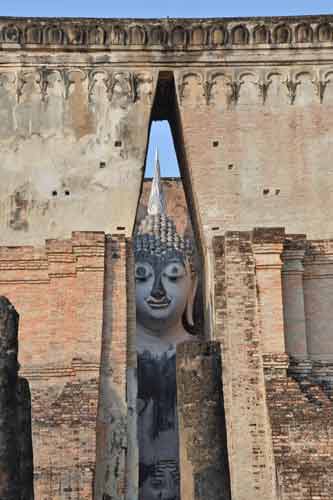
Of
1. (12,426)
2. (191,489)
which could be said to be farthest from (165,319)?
(12,426)

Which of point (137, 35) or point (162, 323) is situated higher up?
point (137, 35)

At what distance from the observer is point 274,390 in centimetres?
1623

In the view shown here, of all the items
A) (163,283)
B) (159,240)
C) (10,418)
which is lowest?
(10,418)

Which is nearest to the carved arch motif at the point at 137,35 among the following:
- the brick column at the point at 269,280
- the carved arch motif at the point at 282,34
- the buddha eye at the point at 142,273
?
the carved arch motif at the point at 282,34

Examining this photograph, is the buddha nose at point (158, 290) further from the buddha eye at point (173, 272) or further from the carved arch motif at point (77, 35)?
the carved arch motif at point (77, 35)

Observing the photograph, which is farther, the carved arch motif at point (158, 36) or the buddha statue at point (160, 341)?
the carved arch motif at point (158, 36)

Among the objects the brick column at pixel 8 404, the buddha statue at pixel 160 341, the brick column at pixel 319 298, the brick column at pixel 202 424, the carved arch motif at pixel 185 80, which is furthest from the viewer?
the carved arch motif at pixel 185 80

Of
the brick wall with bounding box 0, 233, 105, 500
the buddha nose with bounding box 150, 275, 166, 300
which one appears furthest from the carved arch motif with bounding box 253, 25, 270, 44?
the brick wall with bounding box 0, 233, 105, 500

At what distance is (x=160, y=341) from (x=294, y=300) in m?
2.93

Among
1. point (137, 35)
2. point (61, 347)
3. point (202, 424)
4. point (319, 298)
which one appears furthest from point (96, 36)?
point (202, 424)

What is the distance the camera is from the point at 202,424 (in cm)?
1298

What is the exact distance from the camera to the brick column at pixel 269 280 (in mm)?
16859

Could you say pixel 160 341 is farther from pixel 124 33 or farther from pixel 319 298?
pixel 124 33

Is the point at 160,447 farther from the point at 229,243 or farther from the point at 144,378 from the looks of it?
the point at 229,243
